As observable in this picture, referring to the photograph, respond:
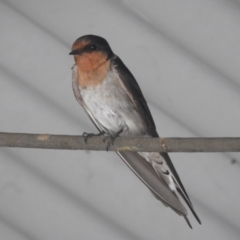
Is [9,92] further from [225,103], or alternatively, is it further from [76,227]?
[225,103]

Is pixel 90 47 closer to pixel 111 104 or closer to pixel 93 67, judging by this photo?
pixel 93 67

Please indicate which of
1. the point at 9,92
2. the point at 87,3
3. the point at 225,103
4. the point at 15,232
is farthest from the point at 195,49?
the point at 15,232

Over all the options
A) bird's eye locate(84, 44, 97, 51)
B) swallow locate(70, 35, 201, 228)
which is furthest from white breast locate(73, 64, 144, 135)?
bird's eye locate(84, 44, 97, 51)

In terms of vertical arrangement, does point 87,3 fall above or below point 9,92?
above

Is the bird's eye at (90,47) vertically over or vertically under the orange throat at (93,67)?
over

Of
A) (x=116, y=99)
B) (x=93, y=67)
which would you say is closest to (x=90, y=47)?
(x=93, y=67)

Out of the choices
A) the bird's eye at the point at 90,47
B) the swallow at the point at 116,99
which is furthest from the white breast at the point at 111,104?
the bird's eye at the point at 90,47

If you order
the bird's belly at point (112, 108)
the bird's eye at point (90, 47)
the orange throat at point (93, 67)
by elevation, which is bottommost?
the bird's belly at point (112, 108)

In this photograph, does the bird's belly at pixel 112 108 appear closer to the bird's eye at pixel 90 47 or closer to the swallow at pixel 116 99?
the swallow at pixel 116 99
